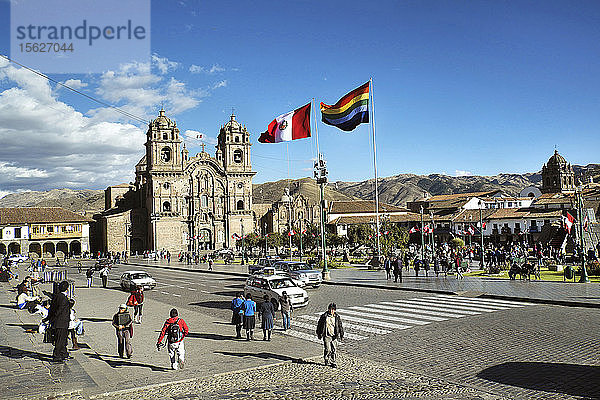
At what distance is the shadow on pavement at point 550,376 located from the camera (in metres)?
9.25

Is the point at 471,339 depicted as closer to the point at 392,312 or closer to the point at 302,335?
the point at 302,335

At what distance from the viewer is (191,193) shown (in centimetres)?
9356

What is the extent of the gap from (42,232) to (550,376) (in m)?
86.7

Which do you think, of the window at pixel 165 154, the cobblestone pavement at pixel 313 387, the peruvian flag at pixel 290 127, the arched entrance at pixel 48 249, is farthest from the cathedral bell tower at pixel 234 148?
the cobblestone pavement at pixel 313 387


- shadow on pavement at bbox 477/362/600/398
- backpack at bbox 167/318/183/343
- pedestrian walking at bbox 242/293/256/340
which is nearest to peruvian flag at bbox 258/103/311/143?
pedestrian walking at bbox 242/293/256/340

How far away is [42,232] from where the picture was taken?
83000 millimetres

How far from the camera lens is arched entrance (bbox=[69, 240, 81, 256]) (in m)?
88.9

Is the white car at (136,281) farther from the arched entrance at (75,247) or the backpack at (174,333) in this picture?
the arched entrance at (75,247)

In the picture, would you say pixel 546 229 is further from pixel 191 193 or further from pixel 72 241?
pixel 72 241

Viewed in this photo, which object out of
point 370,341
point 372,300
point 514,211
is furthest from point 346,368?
point 514,211

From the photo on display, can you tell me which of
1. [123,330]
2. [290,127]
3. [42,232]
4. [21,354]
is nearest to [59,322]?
[123,330]

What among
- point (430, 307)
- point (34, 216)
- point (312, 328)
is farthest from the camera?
point (34, 216)

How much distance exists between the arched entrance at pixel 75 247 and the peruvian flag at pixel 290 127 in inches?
2663

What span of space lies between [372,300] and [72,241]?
7825 cm
